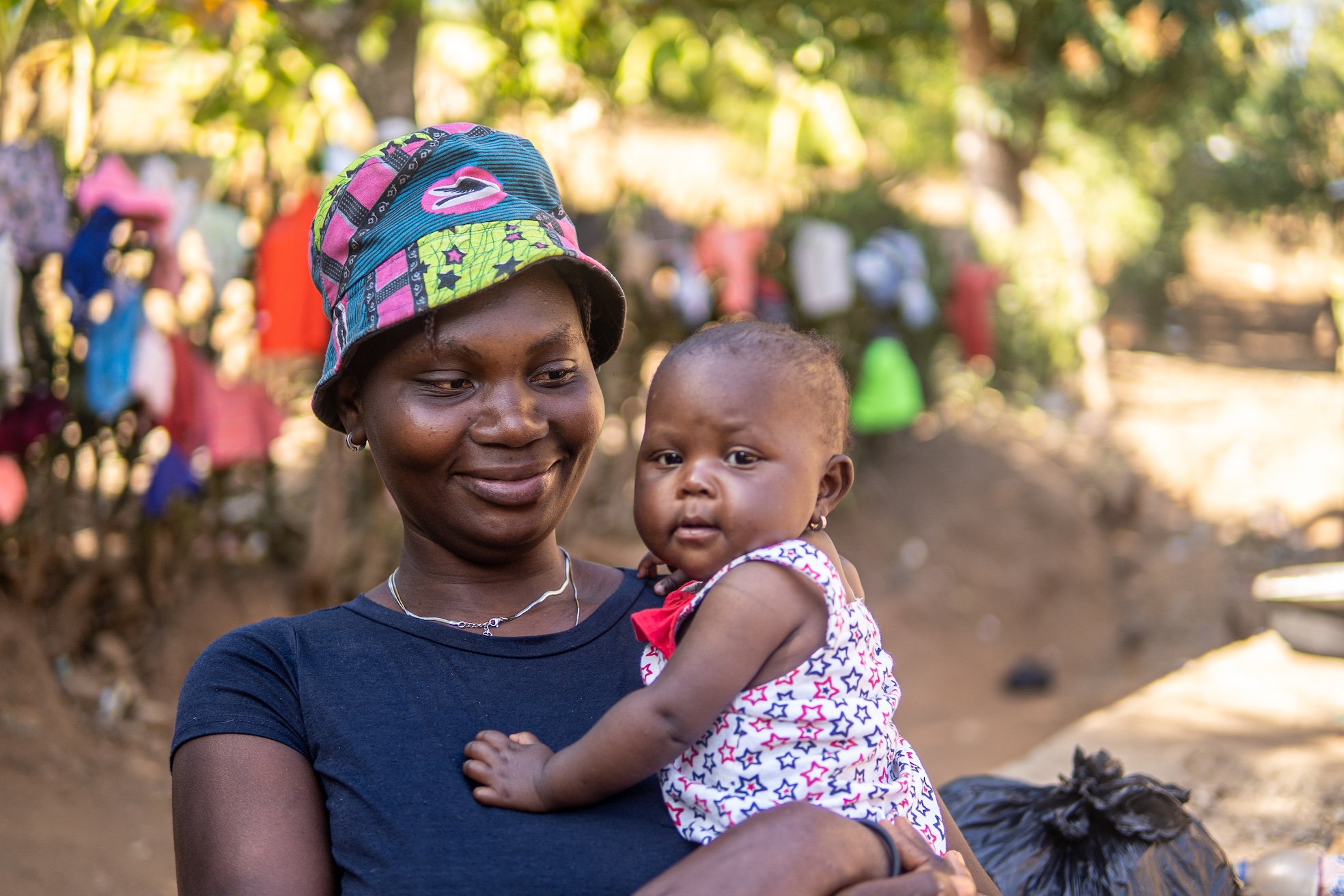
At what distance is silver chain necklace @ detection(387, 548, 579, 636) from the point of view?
183cm

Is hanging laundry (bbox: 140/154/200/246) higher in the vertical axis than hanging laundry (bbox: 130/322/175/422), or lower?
higher

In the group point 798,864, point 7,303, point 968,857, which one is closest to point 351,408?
point 798,864

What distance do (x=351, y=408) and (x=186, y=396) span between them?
3853 mm

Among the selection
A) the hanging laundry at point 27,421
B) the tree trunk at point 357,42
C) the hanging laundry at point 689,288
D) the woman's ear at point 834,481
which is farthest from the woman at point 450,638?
the hanging laundry at point 689,288

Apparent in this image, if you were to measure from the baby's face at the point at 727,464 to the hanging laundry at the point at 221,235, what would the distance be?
4.10 m

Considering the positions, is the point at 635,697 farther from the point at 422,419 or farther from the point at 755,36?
the point at 755,36

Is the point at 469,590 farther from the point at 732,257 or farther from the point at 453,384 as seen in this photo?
the point at 732,257

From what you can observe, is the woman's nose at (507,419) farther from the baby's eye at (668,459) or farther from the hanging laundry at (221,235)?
the hanging laundry at (221,235)

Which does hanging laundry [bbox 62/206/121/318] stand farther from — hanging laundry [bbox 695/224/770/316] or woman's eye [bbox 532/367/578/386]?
hanging laundry [bbox 695/224/770/316]

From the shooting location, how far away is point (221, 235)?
5.23 metres

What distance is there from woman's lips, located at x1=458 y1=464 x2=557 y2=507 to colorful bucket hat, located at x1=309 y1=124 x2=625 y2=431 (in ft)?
0.87

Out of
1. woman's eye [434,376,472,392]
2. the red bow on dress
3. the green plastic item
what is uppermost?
woman's eye [434,376,472,392]

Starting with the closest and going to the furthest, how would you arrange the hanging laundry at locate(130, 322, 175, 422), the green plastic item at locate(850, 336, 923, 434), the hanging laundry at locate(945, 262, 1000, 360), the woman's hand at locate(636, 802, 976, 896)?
the woman's hand at locate(636, 802, 976, 896), the hanging laundry at locate(130, 322, 175, 422), the green plastic item at locate(850, 336, 923, 434), the hanging laundry at locate(945, 262, 1000, 360)

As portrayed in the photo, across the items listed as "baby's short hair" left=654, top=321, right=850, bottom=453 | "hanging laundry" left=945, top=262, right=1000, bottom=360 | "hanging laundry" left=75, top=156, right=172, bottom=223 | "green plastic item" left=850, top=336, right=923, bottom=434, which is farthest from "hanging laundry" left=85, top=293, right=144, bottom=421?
"hanging laundry" left=945, top=262, right=1000, bottom=360
